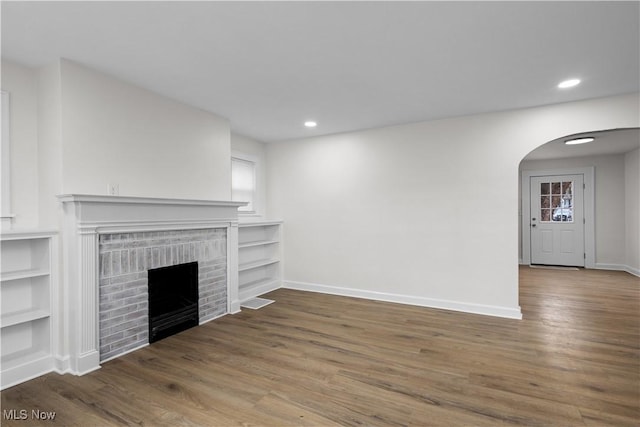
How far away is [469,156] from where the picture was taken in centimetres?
394

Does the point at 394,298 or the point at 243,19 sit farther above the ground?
the point at 243,19

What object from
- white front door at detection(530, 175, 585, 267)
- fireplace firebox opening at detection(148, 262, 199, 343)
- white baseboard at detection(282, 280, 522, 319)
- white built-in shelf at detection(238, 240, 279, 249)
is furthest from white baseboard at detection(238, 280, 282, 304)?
white front door at detection(530, 175, 585, 267)

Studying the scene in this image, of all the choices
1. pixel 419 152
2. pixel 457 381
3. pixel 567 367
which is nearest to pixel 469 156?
pixel 419 152

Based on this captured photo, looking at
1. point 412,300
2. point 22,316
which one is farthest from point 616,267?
point 22,316

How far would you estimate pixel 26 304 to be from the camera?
8.22ft

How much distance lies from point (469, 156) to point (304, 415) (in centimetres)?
344

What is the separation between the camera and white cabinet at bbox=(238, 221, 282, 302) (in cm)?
467

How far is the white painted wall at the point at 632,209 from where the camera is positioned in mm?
5887

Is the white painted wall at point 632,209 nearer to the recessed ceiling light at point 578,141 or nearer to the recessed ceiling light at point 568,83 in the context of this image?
the recessed ceiling light at point 578,141

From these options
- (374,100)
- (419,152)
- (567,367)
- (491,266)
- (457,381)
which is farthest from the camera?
(419,152)

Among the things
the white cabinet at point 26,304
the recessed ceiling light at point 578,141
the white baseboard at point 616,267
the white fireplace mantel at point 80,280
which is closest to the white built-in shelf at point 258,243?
the white fireplace mantel at point 80,280

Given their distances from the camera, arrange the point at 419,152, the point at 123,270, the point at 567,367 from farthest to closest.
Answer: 1. the point at 419,152
2. the point at 123,270
3. the point at 567,367

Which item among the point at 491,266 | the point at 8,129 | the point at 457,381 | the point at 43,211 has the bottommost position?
the point at 457,381

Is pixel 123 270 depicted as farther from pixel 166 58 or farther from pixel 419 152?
pixel 419 152
